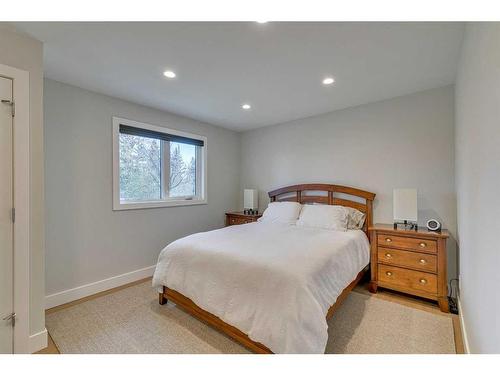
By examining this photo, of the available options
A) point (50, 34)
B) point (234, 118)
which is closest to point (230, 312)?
point (50, 34)

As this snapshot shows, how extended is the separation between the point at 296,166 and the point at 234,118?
1317 mm

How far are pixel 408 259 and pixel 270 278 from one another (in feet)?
5.80

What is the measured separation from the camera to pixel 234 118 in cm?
360

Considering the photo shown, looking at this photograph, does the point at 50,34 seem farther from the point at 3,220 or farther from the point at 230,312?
the point at 230,312

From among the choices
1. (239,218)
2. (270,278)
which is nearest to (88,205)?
(239,218)

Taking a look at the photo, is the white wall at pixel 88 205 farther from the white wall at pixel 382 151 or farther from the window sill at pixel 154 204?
the white wall at pixel 382 151

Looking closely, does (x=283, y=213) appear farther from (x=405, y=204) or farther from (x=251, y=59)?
(x=251, y=59)

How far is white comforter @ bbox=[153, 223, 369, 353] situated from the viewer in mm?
1341

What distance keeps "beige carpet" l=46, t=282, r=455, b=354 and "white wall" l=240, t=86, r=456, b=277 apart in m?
1.04

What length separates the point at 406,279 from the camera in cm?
232

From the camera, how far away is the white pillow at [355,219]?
9.27 feet

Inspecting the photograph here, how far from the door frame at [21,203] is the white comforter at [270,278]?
0.94 m

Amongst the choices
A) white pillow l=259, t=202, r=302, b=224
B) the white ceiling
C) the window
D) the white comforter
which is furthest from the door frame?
white pillow l=259, t=202, r=302, b=224
